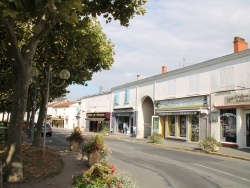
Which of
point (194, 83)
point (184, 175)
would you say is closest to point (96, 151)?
point (184, 175)

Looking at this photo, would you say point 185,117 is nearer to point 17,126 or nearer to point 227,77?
point 227,77

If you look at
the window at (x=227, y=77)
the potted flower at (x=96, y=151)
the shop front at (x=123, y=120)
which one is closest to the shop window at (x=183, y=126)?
the window at (x=227, y=77)

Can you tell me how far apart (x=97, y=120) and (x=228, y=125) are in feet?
99.4

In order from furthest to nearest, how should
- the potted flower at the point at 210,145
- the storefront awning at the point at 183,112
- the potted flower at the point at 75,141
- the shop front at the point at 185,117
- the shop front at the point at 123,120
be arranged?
the shop front at the point at 123,120, the shop front at the point at 185,117, the storefront awning at the point at 183,112, the potted flower at the point at 210,145, the potted flower at the point at 75,141

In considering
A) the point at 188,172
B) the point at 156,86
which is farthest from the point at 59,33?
the point at 156,86

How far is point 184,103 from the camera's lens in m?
28.9

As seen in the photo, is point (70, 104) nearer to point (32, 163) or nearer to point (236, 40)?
point (236, 40)

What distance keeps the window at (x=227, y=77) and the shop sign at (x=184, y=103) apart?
2.34 m

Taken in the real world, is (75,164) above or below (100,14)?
below

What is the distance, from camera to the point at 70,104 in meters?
73.8

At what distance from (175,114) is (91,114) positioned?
2635cm

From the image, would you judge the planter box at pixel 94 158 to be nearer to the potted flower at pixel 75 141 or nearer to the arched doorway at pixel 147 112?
the potted flower at pixel 75 141

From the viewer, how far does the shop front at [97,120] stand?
156 feet

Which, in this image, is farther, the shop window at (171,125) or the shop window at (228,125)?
the shop window at (171,125)
